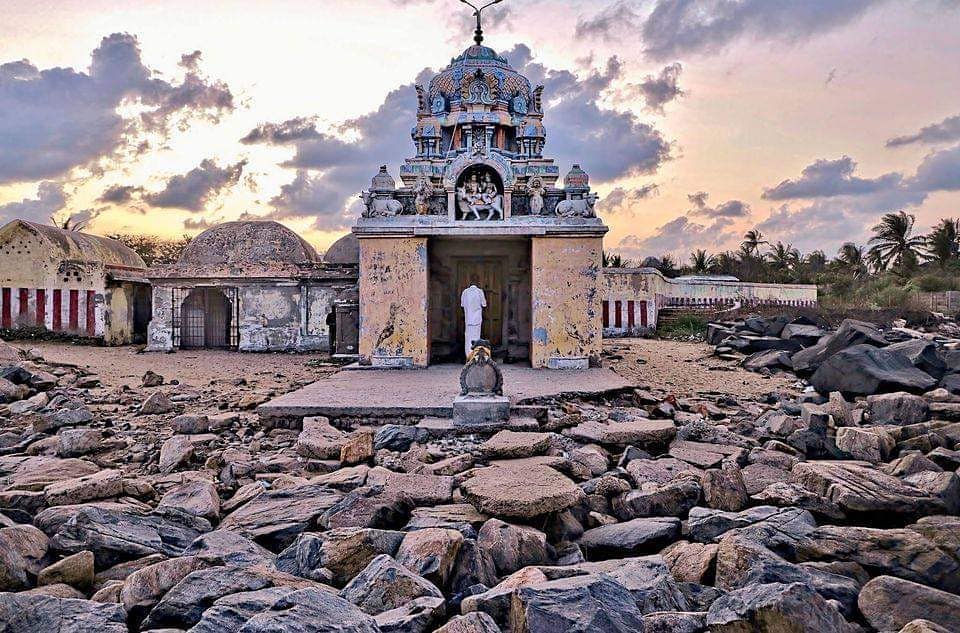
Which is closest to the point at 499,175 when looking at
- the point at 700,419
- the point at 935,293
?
the point at 700,419

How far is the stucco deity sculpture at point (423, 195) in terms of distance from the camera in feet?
43.2

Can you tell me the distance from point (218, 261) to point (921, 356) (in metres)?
18.5

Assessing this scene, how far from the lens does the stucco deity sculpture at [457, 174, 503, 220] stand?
1290cm

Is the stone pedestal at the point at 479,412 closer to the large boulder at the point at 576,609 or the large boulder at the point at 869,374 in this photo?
the large boulder at the point at 576,609

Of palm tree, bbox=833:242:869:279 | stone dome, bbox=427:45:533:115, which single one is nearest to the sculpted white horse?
stone dome, bbox=427:45:533:115

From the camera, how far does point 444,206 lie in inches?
537

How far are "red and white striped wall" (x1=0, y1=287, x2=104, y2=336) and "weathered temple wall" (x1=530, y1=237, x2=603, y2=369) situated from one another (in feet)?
51.6

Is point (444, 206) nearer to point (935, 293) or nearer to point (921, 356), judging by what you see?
point (921, 356)

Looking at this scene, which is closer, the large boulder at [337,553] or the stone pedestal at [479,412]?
the large boulder at [337,553]

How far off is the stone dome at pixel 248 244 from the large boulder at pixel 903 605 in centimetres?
1845

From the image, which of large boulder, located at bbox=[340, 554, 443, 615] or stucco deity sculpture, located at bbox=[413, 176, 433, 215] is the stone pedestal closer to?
large boulder, located at bbox=[340, 554, 443, 615]

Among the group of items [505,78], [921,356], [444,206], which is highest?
[505,78]

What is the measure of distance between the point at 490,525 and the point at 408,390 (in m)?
5.47

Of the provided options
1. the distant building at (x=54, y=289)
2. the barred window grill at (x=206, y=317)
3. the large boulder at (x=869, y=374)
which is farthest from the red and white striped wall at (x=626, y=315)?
the distant building at (x=54, y=289)
